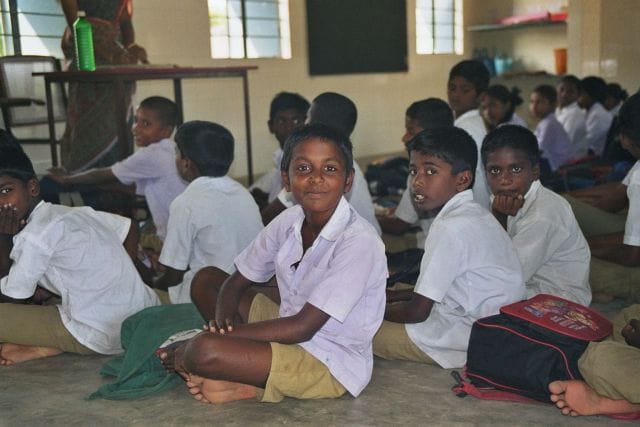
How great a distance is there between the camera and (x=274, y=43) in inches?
267

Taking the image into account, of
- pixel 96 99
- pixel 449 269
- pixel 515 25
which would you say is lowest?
→ pixel 449 269

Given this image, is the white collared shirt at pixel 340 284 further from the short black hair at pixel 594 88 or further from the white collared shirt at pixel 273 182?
the short black hair at pixel 594 88

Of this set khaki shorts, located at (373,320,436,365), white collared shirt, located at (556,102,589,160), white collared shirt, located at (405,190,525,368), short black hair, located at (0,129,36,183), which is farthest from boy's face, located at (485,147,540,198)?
white collared shirt, located at (556,102,589,160)

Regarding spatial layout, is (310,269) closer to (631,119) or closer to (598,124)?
(631,119)

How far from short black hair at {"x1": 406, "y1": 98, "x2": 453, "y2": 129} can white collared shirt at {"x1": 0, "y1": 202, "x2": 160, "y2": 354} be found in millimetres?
1332

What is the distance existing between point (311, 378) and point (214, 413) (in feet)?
0.85

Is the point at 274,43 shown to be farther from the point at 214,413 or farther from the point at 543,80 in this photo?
the point at 214,413

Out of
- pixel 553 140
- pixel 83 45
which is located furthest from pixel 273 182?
pixel 553 140

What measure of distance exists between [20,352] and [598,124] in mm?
4369

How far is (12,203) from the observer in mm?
2211

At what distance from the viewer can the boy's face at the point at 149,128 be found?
3.43 metres

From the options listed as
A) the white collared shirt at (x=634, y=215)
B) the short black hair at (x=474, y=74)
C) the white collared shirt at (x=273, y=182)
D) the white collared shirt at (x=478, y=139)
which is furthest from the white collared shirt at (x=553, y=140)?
the white collared shirt at (x=634, y=215)

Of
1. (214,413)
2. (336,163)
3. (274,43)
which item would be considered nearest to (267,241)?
(336,163)

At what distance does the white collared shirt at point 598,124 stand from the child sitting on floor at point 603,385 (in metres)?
3.89
